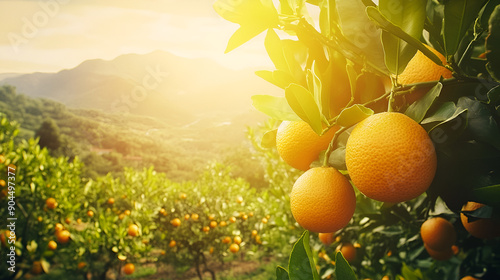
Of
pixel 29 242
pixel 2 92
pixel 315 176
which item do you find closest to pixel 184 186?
pixel 29 242

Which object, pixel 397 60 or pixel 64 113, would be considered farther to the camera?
pixel 64 113

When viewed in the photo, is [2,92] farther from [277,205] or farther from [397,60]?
[397,60]

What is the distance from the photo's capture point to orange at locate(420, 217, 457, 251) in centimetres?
80

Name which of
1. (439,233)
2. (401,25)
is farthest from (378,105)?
(439,233)

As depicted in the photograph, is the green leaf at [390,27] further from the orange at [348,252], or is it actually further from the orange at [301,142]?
the orange at [348,252]

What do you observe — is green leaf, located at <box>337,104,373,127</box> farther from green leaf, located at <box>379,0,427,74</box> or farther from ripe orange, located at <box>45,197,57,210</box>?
ripe orange, located at <box>45,197,57,210</box>

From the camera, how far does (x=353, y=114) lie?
38 cm

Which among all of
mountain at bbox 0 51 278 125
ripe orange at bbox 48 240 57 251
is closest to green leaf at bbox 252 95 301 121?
ripe orange at bbox 48 240 57 251

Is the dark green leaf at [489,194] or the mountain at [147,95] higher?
the dark green leaf at [489,194]

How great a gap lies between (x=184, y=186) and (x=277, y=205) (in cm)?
256

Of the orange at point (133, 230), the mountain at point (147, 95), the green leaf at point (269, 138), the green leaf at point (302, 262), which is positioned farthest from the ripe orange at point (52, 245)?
the mountain at point (147, 95)

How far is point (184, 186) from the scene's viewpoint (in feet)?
16.8

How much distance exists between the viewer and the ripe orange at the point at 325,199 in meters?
0.44

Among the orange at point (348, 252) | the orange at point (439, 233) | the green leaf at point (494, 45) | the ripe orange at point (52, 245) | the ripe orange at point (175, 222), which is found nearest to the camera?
the green leaf at point (494, 45)
